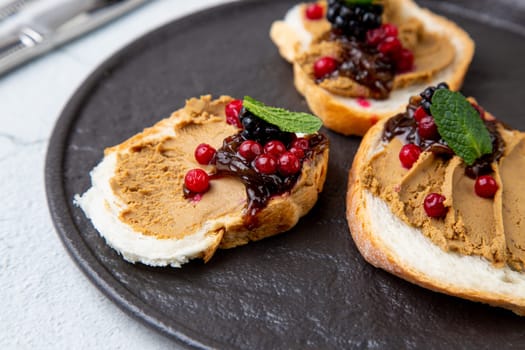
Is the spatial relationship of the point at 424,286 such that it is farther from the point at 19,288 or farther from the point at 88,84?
the point at 88,84

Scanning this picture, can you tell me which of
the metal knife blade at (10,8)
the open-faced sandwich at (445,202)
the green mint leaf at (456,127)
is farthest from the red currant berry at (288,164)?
the metal knife blade at (10,8)

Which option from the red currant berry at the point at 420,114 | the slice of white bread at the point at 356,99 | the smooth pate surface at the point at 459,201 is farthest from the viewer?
the slice of white bread at the point at 356,99

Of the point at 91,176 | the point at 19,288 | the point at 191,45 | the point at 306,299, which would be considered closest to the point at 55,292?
the point at 19,288

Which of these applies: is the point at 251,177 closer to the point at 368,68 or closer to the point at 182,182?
the point at 182,182

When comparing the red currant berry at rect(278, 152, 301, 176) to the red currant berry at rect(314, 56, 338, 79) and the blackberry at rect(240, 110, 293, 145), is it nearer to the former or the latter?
the blackberry at rect(240, 110, 293, 145)

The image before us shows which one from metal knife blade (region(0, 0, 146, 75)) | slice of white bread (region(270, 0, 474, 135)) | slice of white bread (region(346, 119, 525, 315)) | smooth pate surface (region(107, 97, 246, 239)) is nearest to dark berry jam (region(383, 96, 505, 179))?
slice of white bread (region(270, 0, 474, 135))

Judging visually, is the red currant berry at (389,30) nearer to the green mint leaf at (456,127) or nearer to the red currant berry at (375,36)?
the red currant berry at (375,36)
